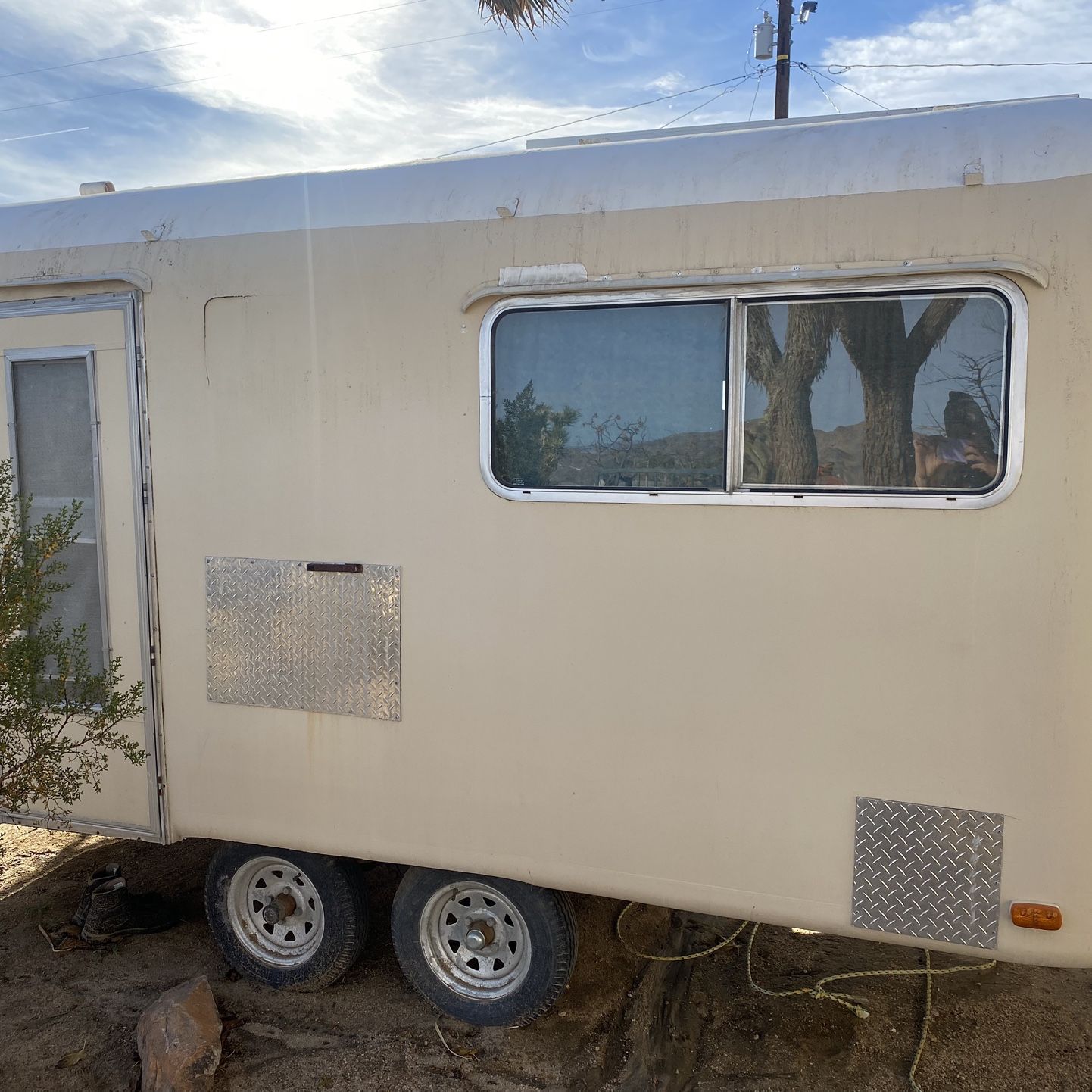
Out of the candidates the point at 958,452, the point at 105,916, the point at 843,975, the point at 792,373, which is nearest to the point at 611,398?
the point at 792,373

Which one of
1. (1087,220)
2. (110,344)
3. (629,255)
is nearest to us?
(1087,220)

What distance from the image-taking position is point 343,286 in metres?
3.28

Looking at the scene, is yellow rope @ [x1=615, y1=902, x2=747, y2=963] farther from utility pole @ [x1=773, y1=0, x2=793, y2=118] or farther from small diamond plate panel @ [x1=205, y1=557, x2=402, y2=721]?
utility pole @ [x1=773, y1=0, x2=793, y2=118]

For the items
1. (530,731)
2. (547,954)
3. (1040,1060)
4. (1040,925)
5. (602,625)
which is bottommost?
(1040,1060)

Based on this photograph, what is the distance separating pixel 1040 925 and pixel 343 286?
3073mm

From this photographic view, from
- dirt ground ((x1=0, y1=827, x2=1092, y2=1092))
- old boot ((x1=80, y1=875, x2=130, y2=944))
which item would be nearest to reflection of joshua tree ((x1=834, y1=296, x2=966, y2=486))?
dirt ground ((x1=0, y1=827, x2=1092, y2=1092))

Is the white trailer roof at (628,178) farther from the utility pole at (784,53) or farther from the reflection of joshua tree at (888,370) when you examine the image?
the utility pole at (784,53)

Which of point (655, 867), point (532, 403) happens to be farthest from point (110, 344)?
point (655, 867)

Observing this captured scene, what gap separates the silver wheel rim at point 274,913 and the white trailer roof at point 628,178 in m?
2.54

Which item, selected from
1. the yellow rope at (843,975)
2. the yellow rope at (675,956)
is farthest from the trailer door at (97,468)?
the yellow rope at (843,975)

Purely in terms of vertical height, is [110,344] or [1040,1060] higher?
[110,344]

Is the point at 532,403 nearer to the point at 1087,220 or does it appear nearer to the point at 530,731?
the point at 530,731

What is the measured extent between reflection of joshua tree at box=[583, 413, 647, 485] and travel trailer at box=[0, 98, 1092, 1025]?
0.05ft

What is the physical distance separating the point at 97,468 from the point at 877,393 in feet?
9.53
